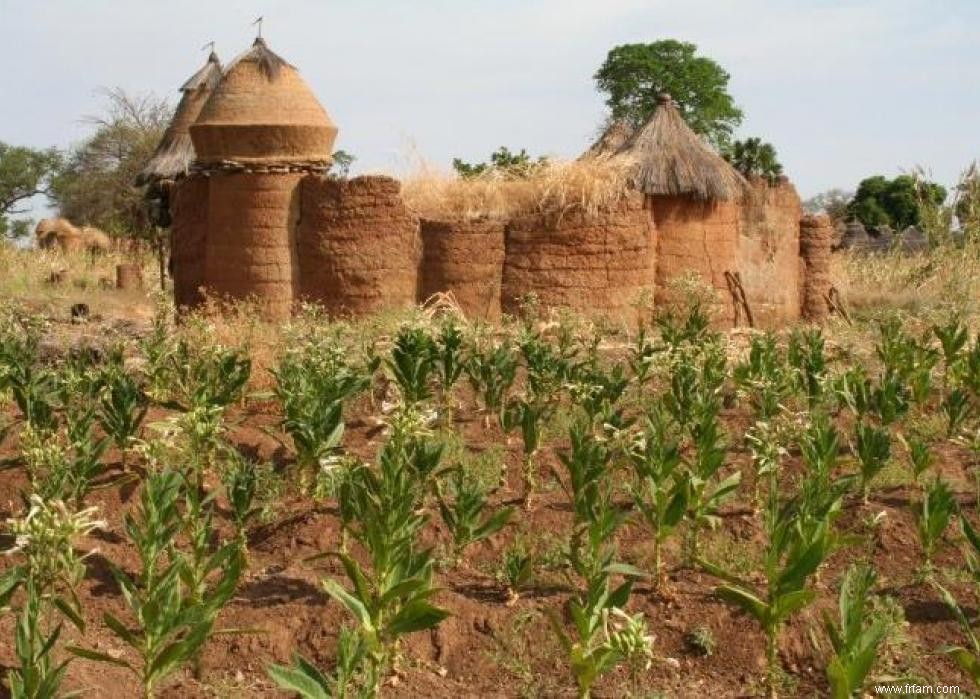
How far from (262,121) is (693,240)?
4577mm

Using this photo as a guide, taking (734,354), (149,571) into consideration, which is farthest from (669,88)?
(149,571)

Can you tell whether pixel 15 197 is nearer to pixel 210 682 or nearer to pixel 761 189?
pixel 761 189

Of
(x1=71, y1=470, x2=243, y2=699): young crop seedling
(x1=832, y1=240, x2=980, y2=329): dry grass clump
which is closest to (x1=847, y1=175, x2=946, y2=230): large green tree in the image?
(x1=832, y1=240, x2=980, y2=329): dry grass clump

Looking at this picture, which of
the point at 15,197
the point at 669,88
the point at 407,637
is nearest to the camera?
the point at 407,637

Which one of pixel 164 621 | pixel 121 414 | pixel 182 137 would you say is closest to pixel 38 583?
pixel 164 621

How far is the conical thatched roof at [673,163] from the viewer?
12961mm

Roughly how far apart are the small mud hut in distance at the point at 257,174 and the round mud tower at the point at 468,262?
57.0 inches

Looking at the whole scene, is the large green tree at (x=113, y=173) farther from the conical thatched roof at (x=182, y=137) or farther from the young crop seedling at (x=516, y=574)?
the young crop seedling at (x=516, y=574)

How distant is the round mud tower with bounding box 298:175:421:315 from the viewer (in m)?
12.6

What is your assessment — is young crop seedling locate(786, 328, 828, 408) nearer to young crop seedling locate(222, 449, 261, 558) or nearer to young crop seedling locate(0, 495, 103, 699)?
young crop seedling locate(222, 449, 261, 558)

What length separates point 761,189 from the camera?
13.9 m

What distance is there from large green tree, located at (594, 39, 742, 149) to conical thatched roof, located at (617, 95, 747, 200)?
2626cm

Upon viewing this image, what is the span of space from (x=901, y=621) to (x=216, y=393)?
4006 millimetres

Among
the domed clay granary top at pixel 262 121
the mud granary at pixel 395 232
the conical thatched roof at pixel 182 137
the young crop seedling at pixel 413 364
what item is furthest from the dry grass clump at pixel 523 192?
the conical thatched roof at pixel 182 137
